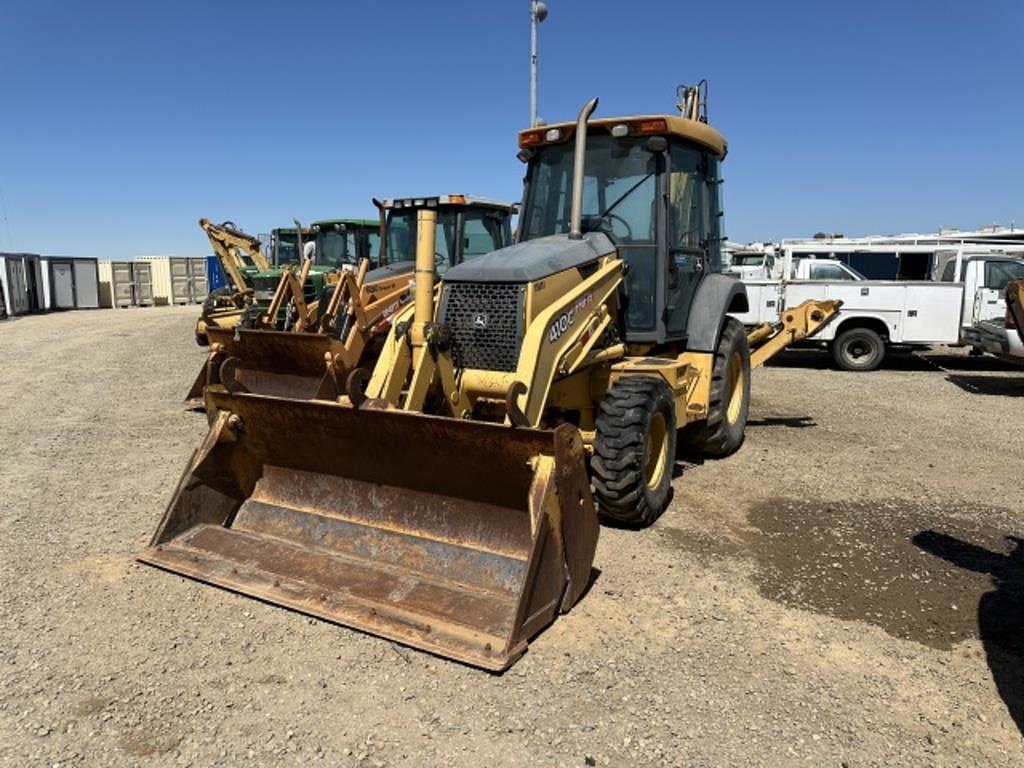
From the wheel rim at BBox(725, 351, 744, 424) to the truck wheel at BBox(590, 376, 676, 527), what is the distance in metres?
2.26

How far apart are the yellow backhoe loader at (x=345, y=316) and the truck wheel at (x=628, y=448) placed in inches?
111

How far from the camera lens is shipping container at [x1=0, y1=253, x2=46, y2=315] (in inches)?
1006

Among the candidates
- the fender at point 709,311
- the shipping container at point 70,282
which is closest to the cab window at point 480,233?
the fender at point 709,311

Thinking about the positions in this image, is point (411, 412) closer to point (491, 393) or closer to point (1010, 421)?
point (491, 393)

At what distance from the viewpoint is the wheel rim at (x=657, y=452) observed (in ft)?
17.0

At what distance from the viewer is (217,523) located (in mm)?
4535

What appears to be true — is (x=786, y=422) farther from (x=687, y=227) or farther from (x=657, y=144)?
(x=657, y=144)

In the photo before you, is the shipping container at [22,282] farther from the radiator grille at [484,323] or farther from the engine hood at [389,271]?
the radiator grille at [484,323]

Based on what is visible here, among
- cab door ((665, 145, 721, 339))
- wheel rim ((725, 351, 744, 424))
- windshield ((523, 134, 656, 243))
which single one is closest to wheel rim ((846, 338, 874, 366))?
wheel rim ((725, 351, 744, 424))

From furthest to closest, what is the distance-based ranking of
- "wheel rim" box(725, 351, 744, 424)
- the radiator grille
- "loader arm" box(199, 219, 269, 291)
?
"loader arm" box(199, 219, 269, 291) → "wheel rim" box(725, 351, 744, 424) → the radiator grille

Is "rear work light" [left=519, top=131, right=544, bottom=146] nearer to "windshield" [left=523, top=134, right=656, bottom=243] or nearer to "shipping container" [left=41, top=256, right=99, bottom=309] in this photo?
"windshield" [left=523, top=134, right=656, bottom=243]

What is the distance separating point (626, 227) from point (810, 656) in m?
3.37

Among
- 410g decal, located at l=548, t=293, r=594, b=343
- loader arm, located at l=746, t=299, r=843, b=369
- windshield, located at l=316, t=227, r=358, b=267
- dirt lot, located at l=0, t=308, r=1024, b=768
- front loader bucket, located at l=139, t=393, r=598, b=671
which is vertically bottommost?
dirt lot, located at l=0, t=308, r=1024, b=768

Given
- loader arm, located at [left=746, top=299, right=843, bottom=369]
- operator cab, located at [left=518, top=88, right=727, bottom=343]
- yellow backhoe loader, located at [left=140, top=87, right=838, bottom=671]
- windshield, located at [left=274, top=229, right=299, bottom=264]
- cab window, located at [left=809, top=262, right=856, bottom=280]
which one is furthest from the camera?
windshield, located at [left=274, top=229, right=299, bottom=264]
